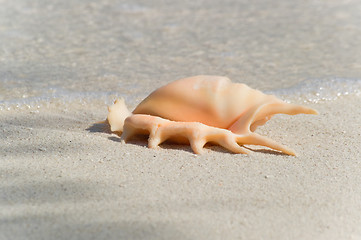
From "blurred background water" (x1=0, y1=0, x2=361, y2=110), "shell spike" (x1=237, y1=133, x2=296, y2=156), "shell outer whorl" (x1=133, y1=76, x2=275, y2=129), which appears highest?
"shell outer whorl" (x1=133, y1=76, x2=275, y2=129)

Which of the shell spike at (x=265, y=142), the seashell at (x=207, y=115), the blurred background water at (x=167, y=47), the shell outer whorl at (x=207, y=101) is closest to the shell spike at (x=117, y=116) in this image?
the seashell at (x=207, y=115)

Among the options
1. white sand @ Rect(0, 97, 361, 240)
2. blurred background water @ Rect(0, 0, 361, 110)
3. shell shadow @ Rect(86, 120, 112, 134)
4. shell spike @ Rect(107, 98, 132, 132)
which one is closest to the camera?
white sand @ Rect(0, 97, 361, 240)

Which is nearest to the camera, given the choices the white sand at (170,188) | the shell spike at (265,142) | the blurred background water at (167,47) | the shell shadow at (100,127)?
the white sand at (170,188)

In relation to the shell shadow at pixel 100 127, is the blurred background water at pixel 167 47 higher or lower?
lower

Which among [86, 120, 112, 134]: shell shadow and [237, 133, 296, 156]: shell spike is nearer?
[237, 133, 296, 156]: shell spike

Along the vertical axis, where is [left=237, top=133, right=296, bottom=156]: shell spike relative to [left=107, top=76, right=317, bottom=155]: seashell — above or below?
below

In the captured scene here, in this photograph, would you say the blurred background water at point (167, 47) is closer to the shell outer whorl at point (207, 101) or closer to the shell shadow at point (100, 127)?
the shell shadow at point (100, 127)

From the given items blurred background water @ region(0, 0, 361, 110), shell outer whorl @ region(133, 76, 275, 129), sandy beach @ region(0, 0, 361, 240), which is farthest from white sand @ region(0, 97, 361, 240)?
blurred background water @ region(0, 0, 361, 110)

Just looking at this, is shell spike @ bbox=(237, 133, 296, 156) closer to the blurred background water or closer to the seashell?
the seashell
